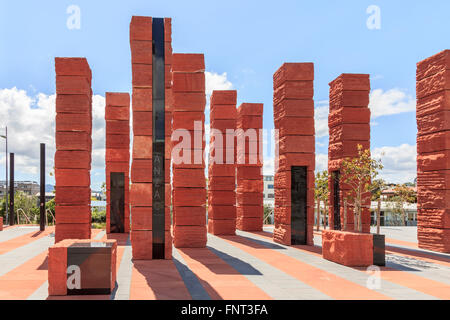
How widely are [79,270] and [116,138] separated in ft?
56.2

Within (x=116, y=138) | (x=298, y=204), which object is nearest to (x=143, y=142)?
(x=298, y=204)

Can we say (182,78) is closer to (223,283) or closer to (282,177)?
(282,177)

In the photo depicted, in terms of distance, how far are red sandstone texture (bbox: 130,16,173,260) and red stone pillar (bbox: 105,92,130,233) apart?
1080 centimetres

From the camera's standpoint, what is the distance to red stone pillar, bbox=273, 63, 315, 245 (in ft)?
62.3

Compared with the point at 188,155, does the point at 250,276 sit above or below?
below

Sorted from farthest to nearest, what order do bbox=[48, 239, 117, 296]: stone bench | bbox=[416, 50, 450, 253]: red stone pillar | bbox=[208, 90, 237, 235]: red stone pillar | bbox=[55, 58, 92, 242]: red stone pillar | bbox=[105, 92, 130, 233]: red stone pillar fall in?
bbox=[105, 92, 130, 233]: red stone pillar → bbox=[208, 90, 237, 235]: red stone pillar → bbox=[55, 58, 92, 242]: red stone pillar → bbox=[416, 50, 450, 253]: red stone pillar → bbox=[48, 239, 117, 296]: stone bench

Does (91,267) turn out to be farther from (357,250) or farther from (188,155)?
(188,155)

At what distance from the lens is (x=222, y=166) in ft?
80.0

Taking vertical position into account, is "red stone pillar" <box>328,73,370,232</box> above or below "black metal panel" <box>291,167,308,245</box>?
above

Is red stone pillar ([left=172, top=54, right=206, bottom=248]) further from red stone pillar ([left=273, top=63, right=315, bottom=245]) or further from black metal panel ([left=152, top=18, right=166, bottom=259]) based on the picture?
red stone pillar ([left=273, top=63, right=315, bottom=245])

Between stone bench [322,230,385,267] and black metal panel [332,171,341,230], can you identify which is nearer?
stone bench [322,230,385,267]

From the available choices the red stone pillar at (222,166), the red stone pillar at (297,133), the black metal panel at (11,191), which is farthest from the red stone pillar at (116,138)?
the black metal panel at (11,191)

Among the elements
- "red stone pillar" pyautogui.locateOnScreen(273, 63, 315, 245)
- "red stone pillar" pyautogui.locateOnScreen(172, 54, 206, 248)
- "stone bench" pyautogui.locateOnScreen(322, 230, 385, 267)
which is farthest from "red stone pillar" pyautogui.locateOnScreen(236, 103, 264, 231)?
"stone bench" pyautogui.locateOnScreen(322, 230, 385, 267)
